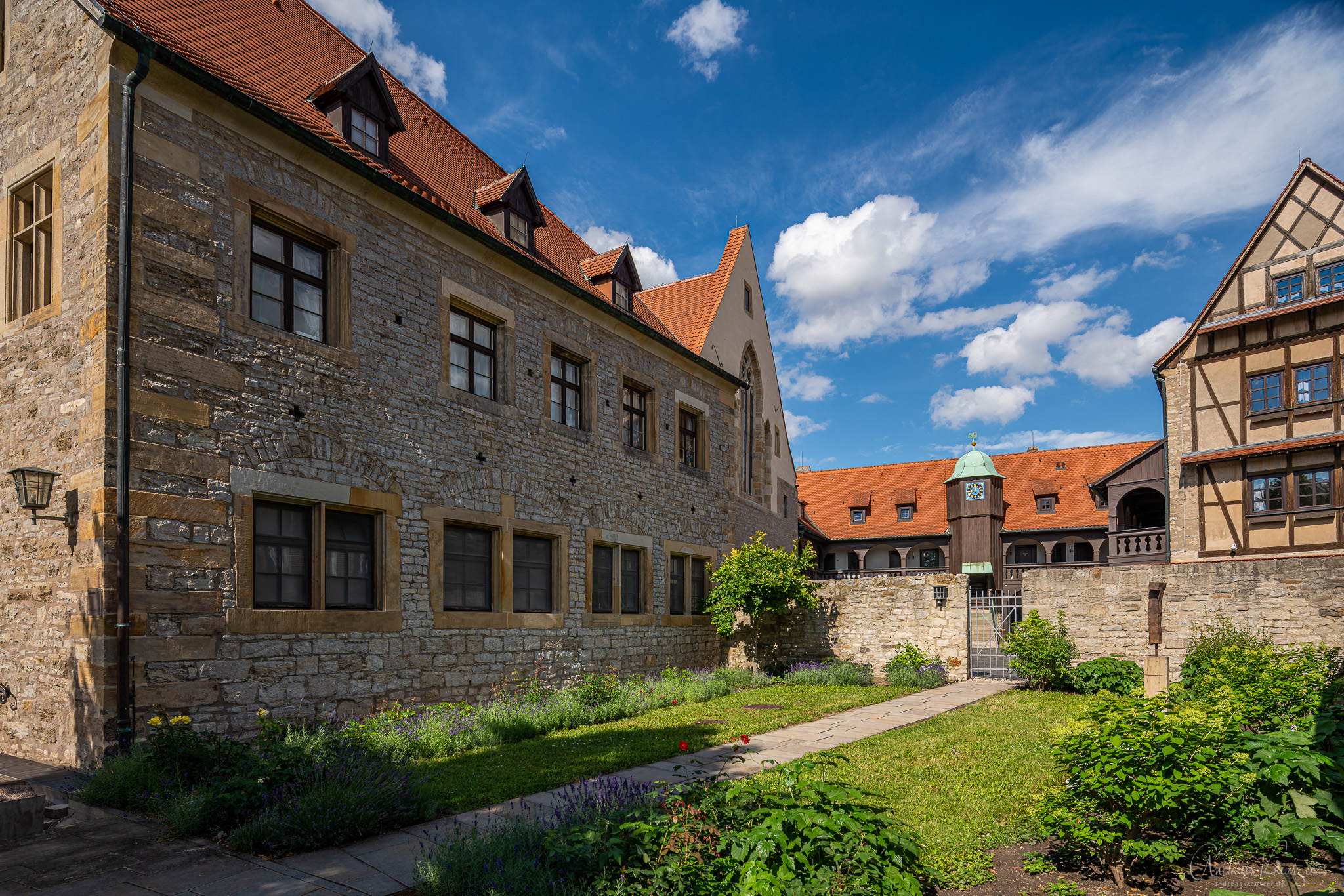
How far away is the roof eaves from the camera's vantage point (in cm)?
788

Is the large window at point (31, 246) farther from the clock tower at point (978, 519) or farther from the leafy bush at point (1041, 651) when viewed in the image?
the clock tower at point (978, 519)

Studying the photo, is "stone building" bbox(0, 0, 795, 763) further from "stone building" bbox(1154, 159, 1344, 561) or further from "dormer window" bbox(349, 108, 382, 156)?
"stone building" bbox(1154, 159, 1344, 561)

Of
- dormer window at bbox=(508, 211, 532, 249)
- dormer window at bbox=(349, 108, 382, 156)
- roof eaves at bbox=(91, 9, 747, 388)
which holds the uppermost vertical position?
dormer window at bbox=(349, 108, 382, 156)

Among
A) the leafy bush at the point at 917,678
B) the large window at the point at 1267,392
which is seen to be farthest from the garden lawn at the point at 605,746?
the large window at the point at 1267,392

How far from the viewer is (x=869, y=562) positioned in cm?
3947

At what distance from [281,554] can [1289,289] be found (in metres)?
22.9

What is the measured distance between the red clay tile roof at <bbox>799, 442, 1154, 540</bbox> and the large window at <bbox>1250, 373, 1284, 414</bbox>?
46.9 ft

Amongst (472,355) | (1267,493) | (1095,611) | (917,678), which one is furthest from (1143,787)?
(1267,493)

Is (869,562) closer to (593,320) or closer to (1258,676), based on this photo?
(593,320)

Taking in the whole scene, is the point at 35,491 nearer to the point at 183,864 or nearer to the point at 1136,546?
the point at 183,864

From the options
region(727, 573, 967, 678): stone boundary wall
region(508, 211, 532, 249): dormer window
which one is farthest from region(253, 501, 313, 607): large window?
region(727, 573, 967, 678): stone boundary wall

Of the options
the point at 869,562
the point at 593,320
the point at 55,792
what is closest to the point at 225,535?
the point at 55,792

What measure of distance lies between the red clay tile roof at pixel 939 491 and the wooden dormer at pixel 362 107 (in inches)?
1222

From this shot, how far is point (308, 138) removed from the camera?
376 inches
